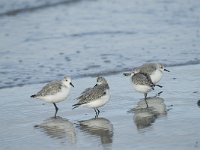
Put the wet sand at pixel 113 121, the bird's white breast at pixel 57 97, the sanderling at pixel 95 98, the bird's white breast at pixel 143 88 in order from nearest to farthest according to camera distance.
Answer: the wet sand at pixel 113 121 → the sanderling at pixel 95 98 → the bird's white breast at pixel 57 97 → the bird's white breast at pixel 143 88

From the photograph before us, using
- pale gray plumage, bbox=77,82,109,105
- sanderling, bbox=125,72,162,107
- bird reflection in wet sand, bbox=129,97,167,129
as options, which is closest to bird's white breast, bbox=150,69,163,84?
sanderling, bbox=125,72,162,107

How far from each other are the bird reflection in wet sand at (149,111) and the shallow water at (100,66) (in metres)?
0.02

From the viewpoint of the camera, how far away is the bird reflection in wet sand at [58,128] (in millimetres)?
9589

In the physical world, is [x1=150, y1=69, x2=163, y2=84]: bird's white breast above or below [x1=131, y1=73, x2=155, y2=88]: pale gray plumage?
above

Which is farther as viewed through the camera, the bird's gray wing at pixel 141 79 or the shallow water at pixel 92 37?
the shallow water at pixel 92 37

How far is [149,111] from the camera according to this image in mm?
10898

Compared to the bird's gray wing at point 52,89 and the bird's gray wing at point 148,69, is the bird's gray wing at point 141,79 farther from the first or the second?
the bird's gray wing at point 52,89

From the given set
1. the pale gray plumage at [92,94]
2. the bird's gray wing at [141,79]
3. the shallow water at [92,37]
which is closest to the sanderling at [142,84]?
the bird's gray wing at [141,79]

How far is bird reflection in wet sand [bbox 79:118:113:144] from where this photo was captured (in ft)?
31.0

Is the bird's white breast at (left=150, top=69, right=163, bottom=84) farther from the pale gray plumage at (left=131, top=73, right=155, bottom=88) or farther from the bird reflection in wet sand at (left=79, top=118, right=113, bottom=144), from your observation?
the bird reflection in wet sand at (left=79, top=118, right=113, bottom=144)

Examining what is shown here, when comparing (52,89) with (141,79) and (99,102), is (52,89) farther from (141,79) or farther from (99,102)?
(141,79)

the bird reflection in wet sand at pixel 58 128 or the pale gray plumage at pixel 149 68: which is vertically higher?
the pale gray plumage at pixel 149 68

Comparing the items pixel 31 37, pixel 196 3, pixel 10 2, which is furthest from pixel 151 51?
pixel 10 2

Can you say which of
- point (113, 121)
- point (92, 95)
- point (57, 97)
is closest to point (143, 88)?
point (92, 95)
